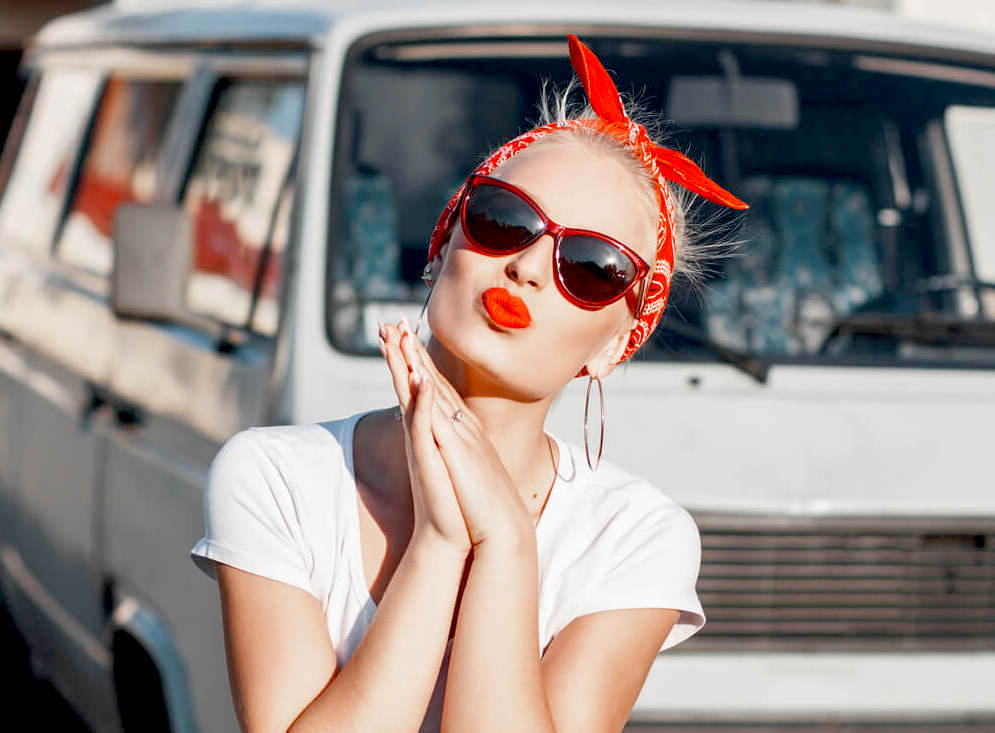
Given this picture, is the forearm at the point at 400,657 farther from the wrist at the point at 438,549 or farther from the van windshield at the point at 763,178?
the van windshield at the point at 763,178

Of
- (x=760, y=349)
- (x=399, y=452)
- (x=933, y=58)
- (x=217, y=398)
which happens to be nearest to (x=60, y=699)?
(x=217, y=398)

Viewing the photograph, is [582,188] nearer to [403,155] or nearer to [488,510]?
[488,510]

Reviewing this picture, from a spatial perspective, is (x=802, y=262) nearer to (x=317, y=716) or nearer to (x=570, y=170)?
(x=570, y=170)

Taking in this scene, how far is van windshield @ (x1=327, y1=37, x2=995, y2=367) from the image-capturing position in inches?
151

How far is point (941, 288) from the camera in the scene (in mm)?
4293

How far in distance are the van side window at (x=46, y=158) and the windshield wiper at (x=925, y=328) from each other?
299 cm

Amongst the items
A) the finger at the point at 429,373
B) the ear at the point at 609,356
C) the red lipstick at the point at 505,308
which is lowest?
the ear at the point at 609,356

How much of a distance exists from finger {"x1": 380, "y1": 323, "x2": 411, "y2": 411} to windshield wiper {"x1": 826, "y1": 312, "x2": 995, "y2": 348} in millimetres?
2336

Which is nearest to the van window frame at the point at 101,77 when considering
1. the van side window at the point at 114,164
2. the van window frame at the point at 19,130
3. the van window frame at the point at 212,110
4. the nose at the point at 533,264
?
the van side window at the point at 114,164

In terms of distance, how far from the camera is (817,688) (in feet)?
11.7

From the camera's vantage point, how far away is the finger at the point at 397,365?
5.83 ft

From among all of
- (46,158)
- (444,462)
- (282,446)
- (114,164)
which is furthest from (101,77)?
(444,462)

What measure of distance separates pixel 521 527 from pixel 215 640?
1919mm

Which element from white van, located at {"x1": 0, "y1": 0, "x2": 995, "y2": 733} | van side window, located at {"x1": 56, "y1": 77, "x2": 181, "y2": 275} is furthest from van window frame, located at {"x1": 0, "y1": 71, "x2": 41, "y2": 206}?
white van, located at {"x1": 0, "y1": 0, "x2": 995, "y2": 733}
